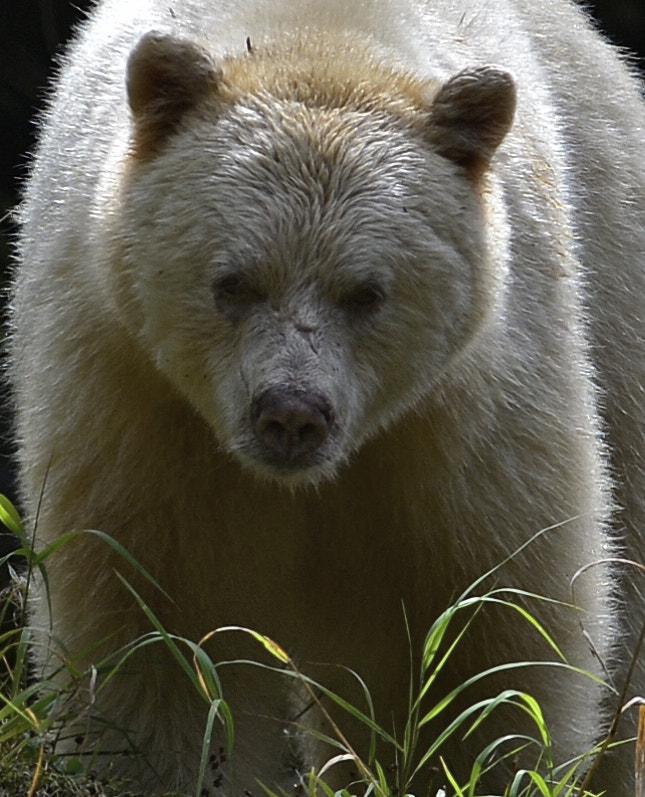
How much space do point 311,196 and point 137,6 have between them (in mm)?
1329

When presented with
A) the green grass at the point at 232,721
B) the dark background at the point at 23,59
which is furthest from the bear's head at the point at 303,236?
the dark background at the point at 23,59

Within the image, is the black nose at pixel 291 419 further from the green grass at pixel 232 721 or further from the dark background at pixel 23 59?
the dark background at pixel 23 59

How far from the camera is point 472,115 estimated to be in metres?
4.54

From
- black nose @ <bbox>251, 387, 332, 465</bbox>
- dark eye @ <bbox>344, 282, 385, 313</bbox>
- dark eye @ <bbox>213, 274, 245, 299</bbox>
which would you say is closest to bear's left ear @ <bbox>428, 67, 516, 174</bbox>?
dark eye @ <bbox>344, 282, 385, 313</bbox>

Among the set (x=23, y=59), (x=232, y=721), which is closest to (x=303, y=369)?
(x=232, y=721)

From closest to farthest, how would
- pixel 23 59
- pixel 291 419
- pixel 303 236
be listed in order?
pixel 291 419 < pixel 303 236 < pixel 23 59

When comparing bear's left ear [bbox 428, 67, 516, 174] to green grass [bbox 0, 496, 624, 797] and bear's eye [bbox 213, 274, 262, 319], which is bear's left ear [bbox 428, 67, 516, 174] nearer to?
bear's eye [bbox 213, 274, 262, 319]

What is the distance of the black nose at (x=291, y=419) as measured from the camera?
4020 mm

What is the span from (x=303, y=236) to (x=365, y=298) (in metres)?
0.24

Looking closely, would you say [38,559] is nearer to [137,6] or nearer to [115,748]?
[115,748]

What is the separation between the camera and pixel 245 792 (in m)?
5.12

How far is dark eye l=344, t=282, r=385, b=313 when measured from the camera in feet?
14.1

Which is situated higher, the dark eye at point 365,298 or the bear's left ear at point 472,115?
the bear's left ear at point 472,115

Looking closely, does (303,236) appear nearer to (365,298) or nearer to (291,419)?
(365,298)
